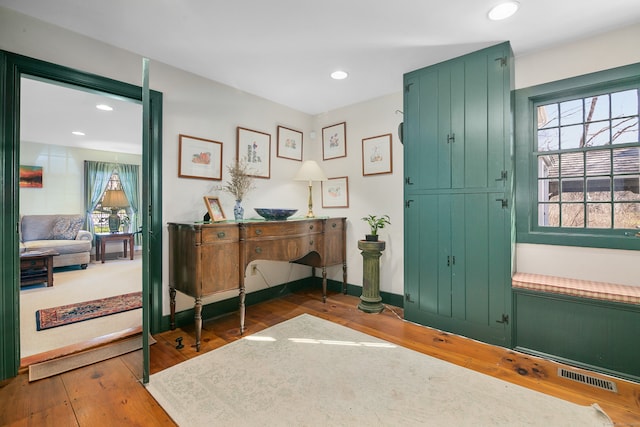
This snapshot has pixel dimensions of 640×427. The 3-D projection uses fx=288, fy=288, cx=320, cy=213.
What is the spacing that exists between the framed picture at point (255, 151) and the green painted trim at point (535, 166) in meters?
2.60

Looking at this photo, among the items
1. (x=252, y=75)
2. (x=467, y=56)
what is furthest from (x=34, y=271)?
(x=467, y=56)

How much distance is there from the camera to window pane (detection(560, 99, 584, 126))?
2.40m

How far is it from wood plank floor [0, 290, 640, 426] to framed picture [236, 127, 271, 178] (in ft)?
5.61

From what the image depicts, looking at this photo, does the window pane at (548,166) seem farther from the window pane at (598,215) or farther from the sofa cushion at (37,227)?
the sofa cushion at (37,227)

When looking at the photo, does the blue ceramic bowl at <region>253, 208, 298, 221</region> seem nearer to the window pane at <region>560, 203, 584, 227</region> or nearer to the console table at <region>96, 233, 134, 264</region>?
the window pane at <region>560, 203, 584, 227</region>

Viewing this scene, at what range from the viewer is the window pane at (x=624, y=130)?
2.18 m

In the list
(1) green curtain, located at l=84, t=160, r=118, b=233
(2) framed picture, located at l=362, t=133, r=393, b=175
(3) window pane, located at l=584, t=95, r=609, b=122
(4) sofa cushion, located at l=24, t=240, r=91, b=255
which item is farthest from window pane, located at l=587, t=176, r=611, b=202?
(1) green curtain, located at l=84, t=160, r=118, b=233

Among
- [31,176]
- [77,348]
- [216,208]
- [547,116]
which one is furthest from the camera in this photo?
[31,176]

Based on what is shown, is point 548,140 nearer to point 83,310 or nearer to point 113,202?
point 83,310

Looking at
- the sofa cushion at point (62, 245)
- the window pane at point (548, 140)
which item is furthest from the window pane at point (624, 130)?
the sofa cushion at point (62, 245)

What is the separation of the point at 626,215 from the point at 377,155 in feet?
7.25

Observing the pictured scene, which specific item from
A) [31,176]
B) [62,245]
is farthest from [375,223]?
[31,176]

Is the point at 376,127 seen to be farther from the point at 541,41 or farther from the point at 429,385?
the point at 429,385

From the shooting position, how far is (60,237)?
17.8 ft
